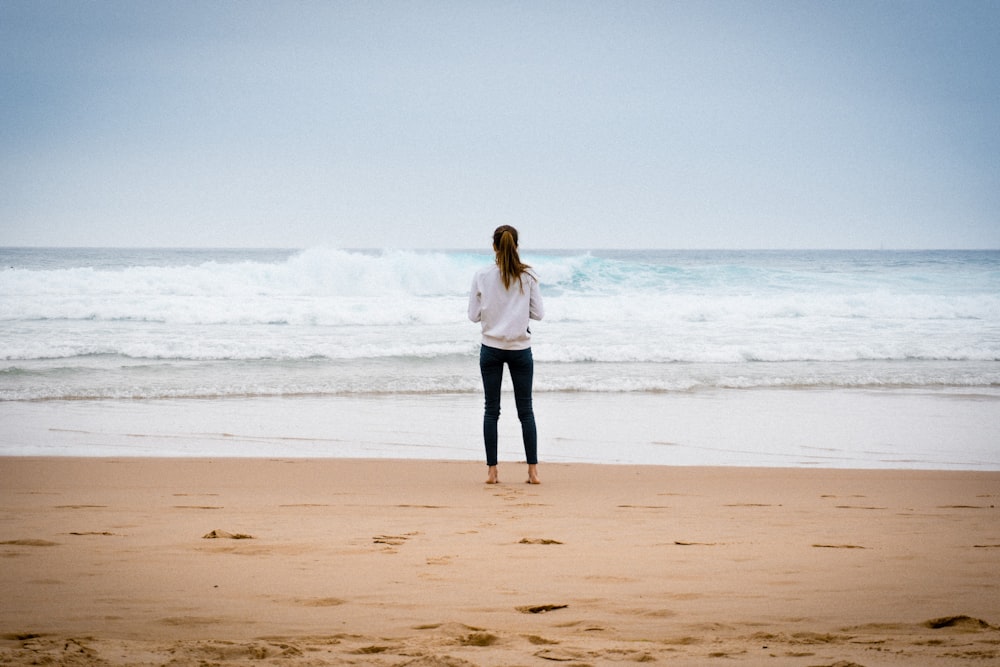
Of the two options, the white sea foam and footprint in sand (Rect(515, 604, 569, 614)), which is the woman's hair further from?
the white sea foam

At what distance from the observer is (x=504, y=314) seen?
5949mm

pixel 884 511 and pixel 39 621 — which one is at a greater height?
pixel 39 621

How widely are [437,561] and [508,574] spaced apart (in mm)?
390

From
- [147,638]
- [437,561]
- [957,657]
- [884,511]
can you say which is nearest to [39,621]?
[147,638]

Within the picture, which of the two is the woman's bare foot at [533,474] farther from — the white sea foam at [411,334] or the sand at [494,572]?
the white sea foam at [411,334]

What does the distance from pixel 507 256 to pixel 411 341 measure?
11.2 metres

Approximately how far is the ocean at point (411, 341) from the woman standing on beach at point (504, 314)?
6.08 feet

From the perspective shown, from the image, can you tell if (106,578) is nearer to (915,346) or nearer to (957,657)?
(957,657)

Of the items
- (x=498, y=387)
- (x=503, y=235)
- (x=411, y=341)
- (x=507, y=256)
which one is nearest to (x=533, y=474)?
(x=498, y=387)

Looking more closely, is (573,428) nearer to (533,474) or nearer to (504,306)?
(533,474)

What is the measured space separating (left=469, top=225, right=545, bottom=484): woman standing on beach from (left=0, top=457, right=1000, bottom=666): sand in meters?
0.73

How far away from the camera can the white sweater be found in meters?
5.93

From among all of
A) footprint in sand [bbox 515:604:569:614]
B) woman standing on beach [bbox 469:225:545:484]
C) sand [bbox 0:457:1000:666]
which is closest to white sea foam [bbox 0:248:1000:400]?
woman standing on beach [bbox 469:225:545:484]

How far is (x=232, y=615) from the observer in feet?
9.68
